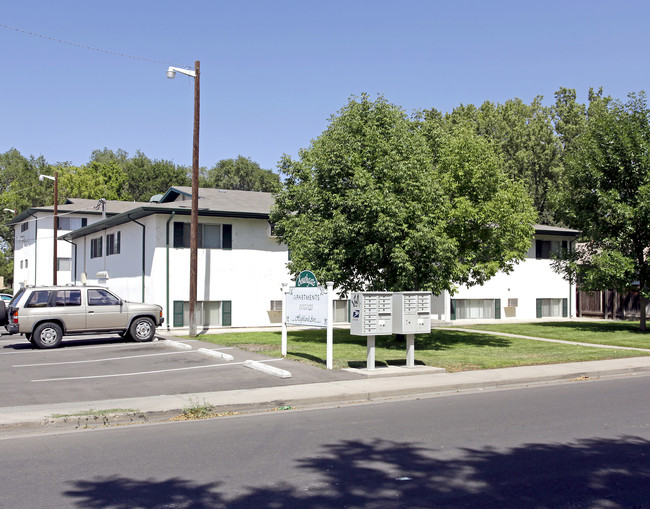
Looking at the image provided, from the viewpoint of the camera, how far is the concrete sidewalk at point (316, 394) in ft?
32.3

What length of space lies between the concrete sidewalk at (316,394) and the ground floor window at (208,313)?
1597 centimetres

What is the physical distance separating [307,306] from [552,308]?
26.1 m

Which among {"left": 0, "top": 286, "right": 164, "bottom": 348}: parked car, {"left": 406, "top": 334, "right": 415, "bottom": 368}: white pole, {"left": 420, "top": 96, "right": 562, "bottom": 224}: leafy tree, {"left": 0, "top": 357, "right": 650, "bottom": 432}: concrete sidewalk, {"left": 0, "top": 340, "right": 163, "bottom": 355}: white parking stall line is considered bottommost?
{"left": 0, "top": 357, "right": 650, "bottom": 432}: concrete sidewalk

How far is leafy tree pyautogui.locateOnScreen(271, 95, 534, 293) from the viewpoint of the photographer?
62.8ft

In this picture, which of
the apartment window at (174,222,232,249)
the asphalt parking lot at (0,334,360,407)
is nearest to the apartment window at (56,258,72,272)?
the apartment window at (174,222,232,249)

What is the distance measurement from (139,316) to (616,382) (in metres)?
14.3

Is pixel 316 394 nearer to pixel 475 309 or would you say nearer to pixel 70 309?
pixel 70 309

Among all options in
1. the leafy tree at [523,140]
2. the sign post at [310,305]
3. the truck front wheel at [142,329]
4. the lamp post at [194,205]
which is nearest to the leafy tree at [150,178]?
the leafy tree at [523,140]

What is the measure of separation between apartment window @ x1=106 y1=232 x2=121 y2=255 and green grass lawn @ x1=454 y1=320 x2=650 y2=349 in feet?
59.5

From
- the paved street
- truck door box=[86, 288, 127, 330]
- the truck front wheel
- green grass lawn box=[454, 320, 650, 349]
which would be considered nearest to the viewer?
the paved street

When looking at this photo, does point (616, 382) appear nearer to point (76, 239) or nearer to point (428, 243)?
point (428, 243)

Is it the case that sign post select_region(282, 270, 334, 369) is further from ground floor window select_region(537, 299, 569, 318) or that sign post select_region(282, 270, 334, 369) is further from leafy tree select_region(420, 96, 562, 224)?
leafy tree select_region(420, 96, 562, 224)

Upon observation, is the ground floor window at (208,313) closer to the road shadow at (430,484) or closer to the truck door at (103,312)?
the truck door at (103,312)

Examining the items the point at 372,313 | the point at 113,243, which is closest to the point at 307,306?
the point at 372,313
